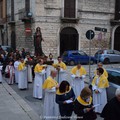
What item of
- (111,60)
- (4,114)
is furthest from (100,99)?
(111,60)

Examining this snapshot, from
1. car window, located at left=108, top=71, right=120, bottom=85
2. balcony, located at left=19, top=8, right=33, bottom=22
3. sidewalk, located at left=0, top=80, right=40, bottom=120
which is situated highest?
balcony, located at left=19, top=8, right=33, bottom=22

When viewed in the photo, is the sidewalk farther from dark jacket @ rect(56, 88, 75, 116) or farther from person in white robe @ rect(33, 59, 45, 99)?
dark jacket @ rect(56, 88, 75, 116)

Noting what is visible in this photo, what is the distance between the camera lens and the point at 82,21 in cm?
3078

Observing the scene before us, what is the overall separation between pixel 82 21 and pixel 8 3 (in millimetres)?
13299

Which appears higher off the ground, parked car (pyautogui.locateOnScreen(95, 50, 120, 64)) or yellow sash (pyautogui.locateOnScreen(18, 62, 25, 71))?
yellow sash (pyautogui.locateOnScreen(18, 62, 25, 71))

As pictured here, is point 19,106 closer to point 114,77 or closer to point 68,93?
point 114,77

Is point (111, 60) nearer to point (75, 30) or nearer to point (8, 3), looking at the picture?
point (75, 30)

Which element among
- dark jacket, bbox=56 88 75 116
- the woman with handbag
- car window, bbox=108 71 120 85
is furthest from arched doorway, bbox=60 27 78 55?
the woman with handbag

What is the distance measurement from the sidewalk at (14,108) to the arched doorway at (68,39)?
1836 centimetres

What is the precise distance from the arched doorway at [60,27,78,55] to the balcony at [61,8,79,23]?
95 cm

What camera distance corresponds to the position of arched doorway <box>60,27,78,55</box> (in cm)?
3038

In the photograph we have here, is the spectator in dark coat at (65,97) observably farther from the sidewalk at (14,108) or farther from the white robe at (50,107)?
the sidewalk at (14,108)

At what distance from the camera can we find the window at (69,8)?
1190 inches

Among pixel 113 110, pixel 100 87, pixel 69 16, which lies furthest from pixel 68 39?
pixel 113 110
